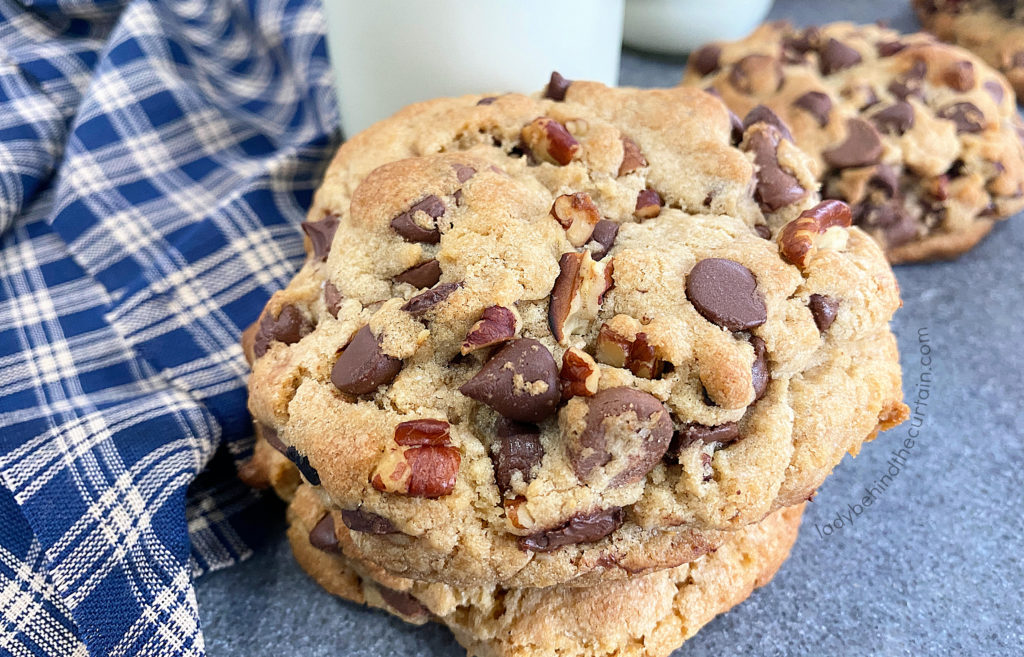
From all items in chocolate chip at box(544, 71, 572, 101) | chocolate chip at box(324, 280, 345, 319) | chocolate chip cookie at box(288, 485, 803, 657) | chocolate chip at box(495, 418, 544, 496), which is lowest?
chocolate chip cookie at box(288, 485, 803, 657)

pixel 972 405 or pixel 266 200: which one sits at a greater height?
pixel 266 200

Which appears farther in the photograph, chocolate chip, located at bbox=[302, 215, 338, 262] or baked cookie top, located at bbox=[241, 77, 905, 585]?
chocolate chip, located at bbox=[302, 215, 338, 262]

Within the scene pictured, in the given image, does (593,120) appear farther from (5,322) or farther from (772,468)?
(5,322)

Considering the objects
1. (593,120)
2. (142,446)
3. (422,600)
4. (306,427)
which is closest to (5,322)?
(142,446)

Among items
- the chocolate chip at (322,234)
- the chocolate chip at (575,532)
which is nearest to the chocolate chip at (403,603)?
the chocolate chip at (575,532)

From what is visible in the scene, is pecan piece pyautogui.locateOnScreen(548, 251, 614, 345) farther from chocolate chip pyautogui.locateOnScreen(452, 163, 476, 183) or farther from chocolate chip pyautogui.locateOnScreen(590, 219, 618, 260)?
chocolate chip pyautogui.locateOnScreen(452, 163, 476, 183)

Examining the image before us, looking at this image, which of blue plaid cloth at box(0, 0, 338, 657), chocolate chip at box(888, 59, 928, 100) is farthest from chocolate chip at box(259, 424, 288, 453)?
chocolate chip at box(888, 59, 928, 100)

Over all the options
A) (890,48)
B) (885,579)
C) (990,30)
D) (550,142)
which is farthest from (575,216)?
(990,30)
